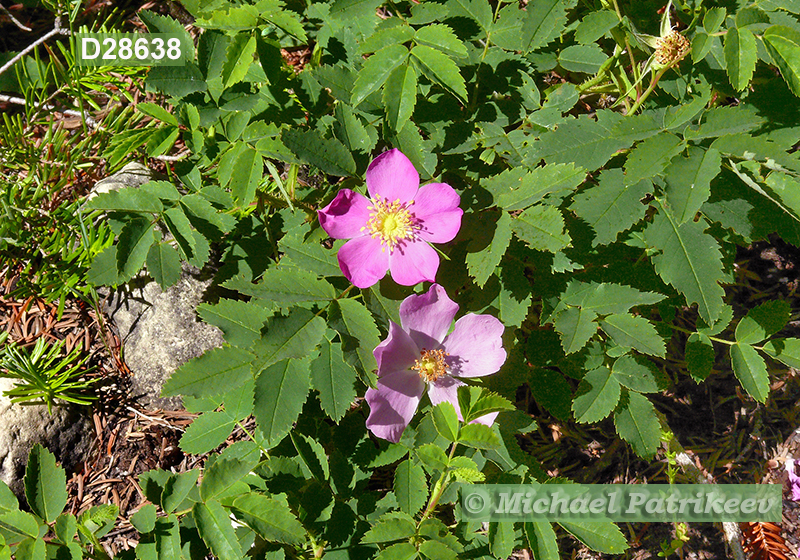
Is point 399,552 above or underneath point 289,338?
underneath

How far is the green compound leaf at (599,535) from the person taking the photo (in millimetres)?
1455

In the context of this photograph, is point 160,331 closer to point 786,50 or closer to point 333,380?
point 333,380

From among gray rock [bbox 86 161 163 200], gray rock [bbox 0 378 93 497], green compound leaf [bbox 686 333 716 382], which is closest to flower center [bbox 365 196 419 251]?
green compound leaf [bbox 686 333 716 382]

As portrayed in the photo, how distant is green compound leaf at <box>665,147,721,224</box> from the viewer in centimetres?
130

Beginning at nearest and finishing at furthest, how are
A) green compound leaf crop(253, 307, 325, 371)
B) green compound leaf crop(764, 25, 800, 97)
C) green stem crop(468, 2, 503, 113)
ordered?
Answer: 1. green compound leaf crop(764, 25, 800, 97)
2. green compound leaf crop(253, 307, 325, 371)
3. green stem crop(468, 2, 503, 113)

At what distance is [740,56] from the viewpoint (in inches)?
51.7

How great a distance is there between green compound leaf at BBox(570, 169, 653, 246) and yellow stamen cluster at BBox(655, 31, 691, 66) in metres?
0.33

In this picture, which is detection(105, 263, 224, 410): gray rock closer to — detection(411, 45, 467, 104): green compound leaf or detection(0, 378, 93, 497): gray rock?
detection(0, 378, 93, 497): gray rock

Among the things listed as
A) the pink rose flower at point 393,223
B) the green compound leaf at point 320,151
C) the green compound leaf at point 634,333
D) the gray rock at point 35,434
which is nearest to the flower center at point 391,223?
the pink rose flower at point 393,223

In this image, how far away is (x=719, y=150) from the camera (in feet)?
4.49

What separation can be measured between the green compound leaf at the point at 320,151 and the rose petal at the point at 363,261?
7.1 inches

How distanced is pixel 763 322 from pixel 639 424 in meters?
0.49

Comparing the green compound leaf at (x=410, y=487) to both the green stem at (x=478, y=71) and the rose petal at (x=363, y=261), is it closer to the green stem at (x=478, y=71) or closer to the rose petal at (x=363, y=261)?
the rose petal at (x=363, y=261)

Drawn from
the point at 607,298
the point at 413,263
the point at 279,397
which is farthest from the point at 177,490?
the point at 607,298
